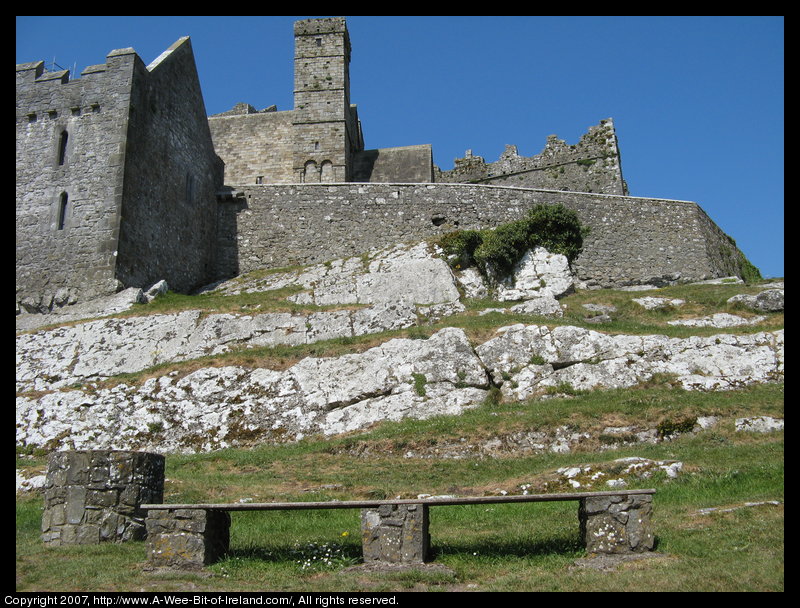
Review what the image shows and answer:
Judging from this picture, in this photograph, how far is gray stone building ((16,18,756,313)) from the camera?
27266 mm

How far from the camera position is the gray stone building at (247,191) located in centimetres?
2727

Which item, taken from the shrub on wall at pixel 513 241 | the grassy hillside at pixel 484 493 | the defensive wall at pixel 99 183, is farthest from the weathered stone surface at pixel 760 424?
the defensive wall at pixel 99 183

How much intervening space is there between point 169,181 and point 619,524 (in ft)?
85.2

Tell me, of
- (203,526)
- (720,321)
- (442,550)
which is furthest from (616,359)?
(203,526)

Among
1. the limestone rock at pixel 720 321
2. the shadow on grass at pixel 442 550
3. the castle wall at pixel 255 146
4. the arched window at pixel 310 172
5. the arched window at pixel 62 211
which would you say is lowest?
the shadow on grass at pixel 442 550

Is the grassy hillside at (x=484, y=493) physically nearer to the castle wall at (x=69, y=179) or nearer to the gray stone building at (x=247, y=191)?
the castle wall at (x=69, y=179)

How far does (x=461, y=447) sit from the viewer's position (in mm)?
16031

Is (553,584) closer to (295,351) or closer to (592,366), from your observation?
(592,366)

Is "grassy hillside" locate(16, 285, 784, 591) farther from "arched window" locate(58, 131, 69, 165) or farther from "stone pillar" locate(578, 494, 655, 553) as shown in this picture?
"arched window" locate(58, 131, 69, 165)

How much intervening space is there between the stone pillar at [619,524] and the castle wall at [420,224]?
23.7 metres

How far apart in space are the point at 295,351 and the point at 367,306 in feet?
14.6

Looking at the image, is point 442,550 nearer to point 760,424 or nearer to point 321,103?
point 760,424

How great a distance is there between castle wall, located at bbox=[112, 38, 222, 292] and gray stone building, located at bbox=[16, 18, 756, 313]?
0.27ft

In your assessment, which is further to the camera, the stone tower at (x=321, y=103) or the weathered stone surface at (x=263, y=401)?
the stone tower at (x=321, y=103)
